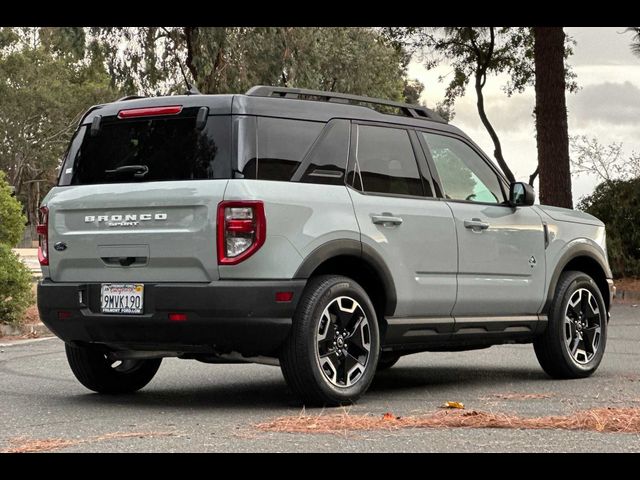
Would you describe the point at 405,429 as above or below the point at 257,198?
below

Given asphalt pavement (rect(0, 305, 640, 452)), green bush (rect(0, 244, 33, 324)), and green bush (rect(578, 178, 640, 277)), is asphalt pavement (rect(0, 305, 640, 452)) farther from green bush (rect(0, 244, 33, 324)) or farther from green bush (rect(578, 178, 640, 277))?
green bush (rect(578, 178, 640, 277))

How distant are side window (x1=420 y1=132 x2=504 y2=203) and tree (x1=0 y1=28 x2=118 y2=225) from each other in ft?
174

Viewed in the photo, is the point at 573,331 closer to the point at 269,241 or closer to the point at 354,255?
the point at 354,255

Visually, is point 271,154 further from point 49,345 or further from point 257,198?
point 49,345

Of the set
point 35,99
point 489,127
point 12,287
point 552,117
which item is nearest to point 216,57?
point 489,127

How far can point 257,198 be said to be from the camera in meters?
8.21

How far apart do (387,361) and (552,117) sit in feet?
41.6

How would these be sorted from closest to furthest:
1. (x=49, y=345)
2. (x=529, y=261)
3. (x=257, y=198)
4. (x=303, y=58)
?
1. (x=257, y=198)
2. (x=529, y=261)
3. (x=49, y=345)
4. (x=303, y=58)

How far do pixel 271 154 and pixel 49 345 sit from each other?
651 cm

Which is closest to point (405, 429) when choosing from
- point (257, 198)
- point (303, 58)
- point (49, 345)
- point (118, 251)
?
point (257, 198)

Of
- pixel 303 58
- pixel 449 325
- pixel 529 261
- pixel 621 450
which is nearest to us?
pixel 621 450

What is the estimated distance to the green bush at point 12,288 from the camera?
15.5 metres

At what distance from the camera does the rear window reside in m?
→ 8.55

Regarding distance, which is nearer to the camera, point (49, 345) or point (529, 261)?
point (529, 261)
